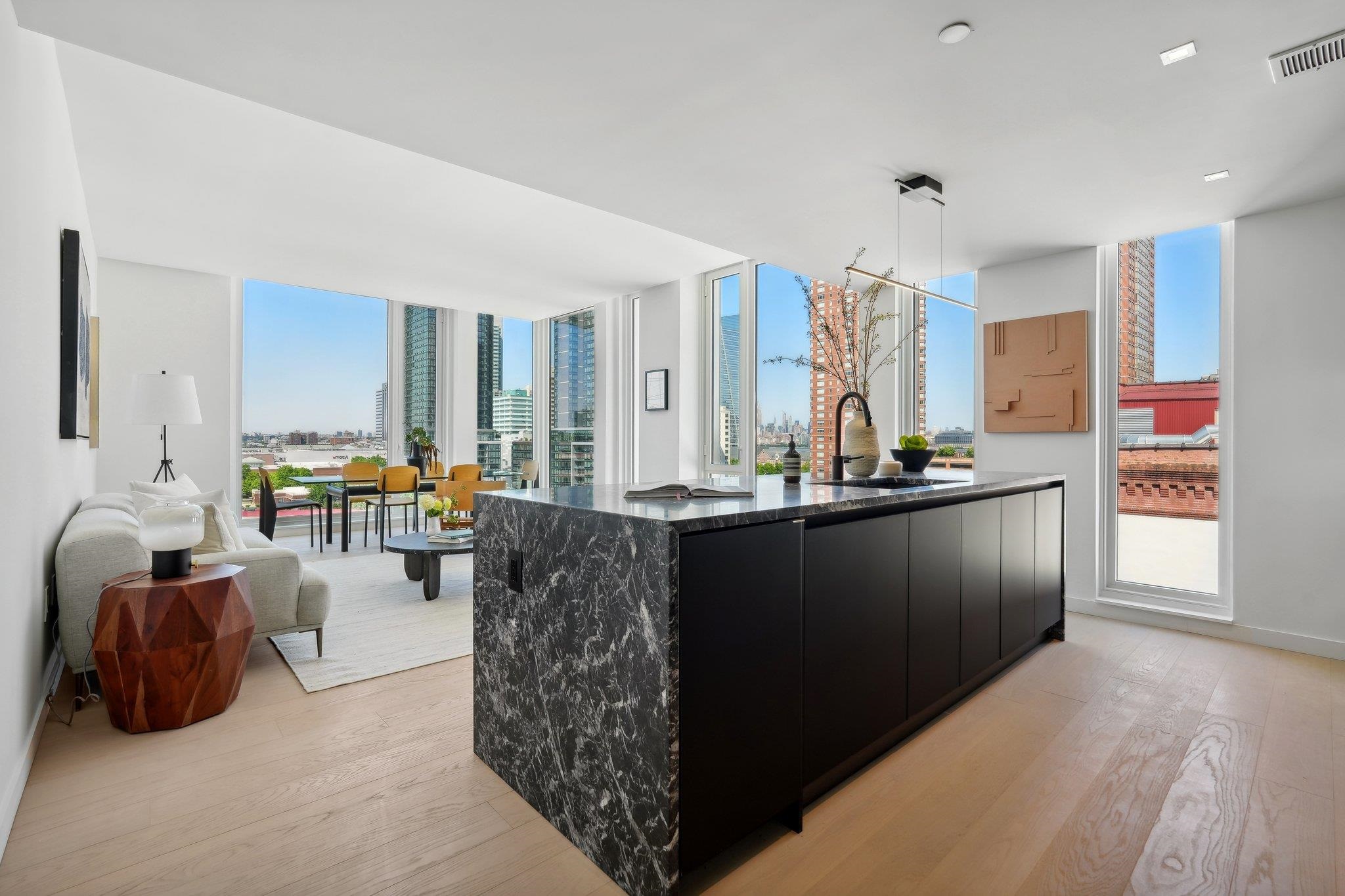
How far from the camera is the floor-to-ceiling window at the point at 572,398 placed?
7820 mm

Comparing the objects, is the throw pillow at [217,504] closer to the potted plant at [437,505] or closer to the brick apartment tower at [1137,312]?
the potted plant at [437,505]

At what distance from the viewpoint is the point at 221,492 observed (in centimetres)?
361

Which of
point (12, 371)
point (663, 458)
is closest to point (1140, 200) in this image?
point (663, 458)

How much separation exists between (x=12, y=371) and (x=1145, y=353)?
5.49 meters

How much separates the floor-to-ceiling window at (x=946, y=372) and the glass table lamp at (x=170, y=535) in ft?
15.2

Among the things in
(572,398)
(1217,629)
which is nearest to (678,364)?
(572,398)

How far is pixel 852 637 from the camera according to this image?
1.92 metres

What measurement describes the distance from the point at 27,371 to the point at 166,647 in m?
1.03

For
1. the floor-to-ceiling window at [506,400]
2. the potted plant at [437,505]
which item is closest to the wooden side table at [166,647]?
the potted plant at [437,505]

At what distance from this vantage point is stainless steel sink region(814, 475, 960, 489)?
258 cm

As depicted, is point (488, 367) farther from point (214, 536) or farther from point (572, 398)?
point (214, 536)

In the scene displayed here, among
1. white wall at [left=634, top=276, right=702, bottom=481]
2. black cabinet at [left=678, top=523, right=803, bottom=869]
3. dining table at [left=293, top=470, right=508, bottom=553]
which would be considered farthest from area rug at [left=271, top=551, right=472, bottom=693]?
white wall at [left=634, top=276, right=702, bottom=481]

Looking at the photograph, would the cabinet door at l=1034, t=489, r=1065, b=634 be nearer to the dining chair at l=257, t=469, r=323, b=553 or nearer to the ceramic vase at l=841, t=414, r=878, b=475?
the ceramic vase at l=841, t=414, r=878, b=475

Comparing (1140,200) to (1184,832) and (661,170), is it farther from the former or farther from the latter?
(1184,832)
